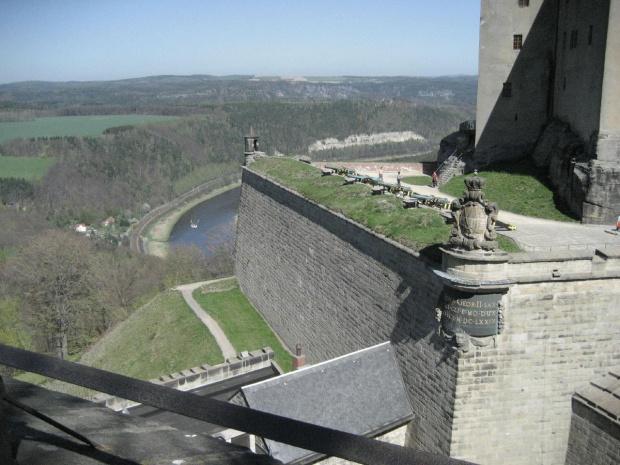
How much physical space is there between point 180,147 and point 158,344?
120060 millimetres

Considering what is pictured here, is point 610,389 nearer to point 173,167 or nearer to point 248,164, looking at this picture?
point 248,164

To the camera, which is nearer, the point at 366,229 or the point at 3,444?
the point at 3,444

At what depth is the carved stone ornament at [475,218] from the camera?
10.9 meters

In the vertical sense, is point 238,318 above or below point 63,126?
below

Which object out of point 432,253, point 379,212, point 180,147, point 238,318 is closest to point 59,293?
point 238,318

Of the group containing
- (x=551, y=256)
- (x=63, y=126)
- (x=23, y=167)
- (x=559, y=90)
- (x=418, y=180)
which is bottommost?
(x=23, y=167)

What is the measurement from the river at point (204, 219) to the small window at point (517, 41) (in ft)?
173

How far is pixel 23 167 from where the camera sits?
112m

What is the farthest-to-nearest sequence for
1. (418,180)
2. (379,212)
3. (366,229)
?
1. (418,180)
2. (379,212)
3. (366,229)

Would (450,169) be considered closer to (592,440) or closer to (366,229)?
(366,229)

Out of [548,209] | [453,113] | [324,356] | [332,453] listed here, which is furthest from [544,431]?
[453,113]

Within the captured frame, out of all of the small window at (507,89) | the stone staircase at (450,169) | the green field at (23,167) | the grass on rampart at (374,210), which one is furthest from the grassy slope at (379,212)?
the green field at (23,167)

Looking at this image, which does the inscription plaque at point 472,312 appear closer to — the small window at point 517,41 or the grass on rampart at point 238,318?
the grass on rampart at point 238,318

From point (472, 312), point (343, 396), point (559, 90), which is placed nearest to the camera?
point (472, 312)
